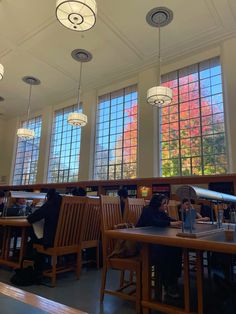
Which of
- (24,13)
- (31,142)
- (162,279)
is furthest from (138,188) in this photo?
(31,142)

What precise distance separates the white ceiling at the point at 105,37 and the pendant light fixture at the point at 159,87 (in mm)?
113

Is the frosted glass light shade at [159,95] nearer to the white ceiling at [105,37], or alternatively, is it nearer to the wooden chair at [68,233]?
the white ceiling at [105,37]

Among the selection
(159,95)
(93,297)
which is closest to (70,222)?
(93,297)

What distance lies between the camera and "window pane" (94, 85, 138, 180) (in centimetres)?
689

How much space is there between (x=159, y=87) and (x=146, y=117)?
6.47 ft

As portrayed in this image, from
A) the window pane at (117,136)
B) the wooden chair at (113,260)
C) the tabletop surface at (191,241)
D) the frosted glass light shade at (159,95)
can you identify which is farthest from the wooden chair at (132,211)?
the window pane at (117,136)

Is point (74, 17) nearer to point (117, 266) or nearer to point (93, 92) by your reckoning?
point (117, 266)

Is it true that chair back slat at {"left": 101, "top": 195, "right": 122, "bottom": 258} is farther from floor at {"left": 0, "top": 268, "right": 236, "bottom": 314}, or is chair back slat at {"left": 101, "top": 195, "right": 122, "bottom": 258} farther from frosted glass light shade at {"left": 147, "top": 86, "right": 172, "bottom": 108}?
frosted glass light shade at {"left": 147, "top": 86, "right": 172, "bottom": 108}

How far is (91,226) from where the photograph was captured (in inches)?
128

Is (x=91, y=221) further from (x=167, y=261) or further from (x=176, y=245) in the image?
(x=176, y=245)

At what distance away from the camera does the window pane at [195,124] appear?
18.3 feet

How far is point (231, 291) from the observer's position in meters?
2.38

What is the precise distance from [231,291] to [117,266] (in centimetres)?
124

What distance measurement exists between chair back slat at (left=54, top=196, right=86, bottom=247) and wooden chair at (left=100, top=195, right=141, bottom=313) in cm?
62
